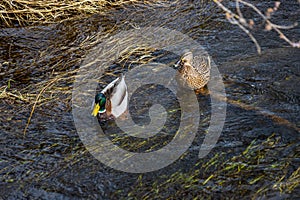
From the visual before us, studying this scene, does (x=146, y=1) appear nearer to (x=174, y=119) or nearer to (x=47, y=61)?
(x=47, y=61)

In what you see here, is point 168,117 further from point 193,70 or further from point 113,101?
point 193,70

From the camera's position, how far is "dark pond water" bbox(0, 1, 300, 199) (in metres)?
4.61

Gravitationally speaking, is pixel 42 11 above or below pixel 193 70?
above

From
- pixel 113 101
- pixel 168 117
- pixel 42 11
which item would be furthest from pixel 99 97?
pixel 42 11

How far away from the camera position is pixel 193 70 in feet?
20.3

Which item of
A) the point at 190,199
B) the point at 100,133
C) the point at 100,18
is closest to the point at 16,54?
the point at 100,18

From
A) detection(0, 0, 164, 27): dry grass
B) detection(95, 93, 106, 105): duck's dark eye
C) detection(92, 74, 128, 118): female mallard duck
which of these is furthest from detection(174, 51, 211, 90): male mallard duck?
detection(0, 0, 164, 27): dry grass

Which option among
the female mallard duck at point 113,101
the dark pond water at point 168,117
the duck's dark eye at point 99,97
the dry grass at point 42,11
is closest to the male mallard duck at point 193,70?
the dark pond water at point 168,117

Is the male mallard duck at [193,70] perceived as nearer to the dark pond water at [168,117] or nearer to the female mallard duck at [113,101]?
the dark pond water at [168,117]

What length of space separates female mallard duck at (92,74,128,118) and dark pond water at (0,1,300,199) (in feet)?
0.56

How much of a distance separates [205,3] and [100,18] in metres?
1.66

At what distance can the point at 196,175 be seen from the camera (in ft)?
15.4

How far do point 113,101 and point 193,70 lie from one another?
1.10 metres

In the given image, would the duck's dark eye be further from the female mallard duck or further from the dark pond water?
the dark pond water
